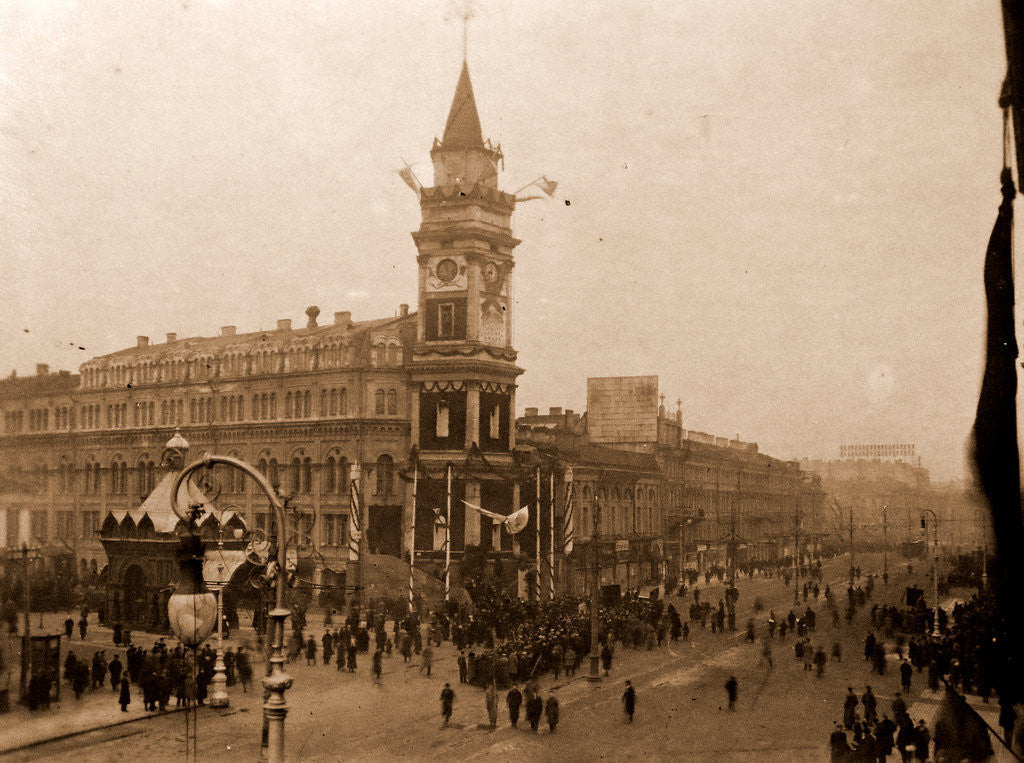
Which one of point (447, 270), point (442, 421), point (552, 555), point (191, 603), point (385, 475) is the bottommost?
point (552, 555)

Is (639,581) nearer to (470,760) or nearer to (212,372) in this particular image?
(212,372)

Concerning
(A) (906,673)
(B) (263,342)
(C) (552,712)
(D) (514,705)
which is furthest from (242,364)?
(A) (906,673)

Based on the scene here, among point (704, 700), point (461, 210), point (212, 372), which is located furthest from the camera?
point (212, 372)

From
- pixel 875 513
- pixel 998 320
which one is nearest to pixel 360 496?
pixel 998 320

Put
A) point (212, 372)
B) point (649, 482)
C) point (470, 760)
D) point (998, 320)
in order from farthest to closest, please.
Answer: point (649, 482) → point (212, 372) → point (470, 760) → point (998, 320)

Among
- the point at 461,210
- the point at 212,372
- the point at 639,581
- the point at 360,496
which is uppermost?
the point at 461,210

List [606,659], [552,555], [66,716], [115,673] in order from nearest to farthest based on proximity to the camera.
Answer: [66,716] < [115,673] < [606,659] < [552,555]

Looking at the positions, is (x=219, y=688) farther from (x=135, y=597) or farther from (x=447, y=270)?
(x=447, y=270)
